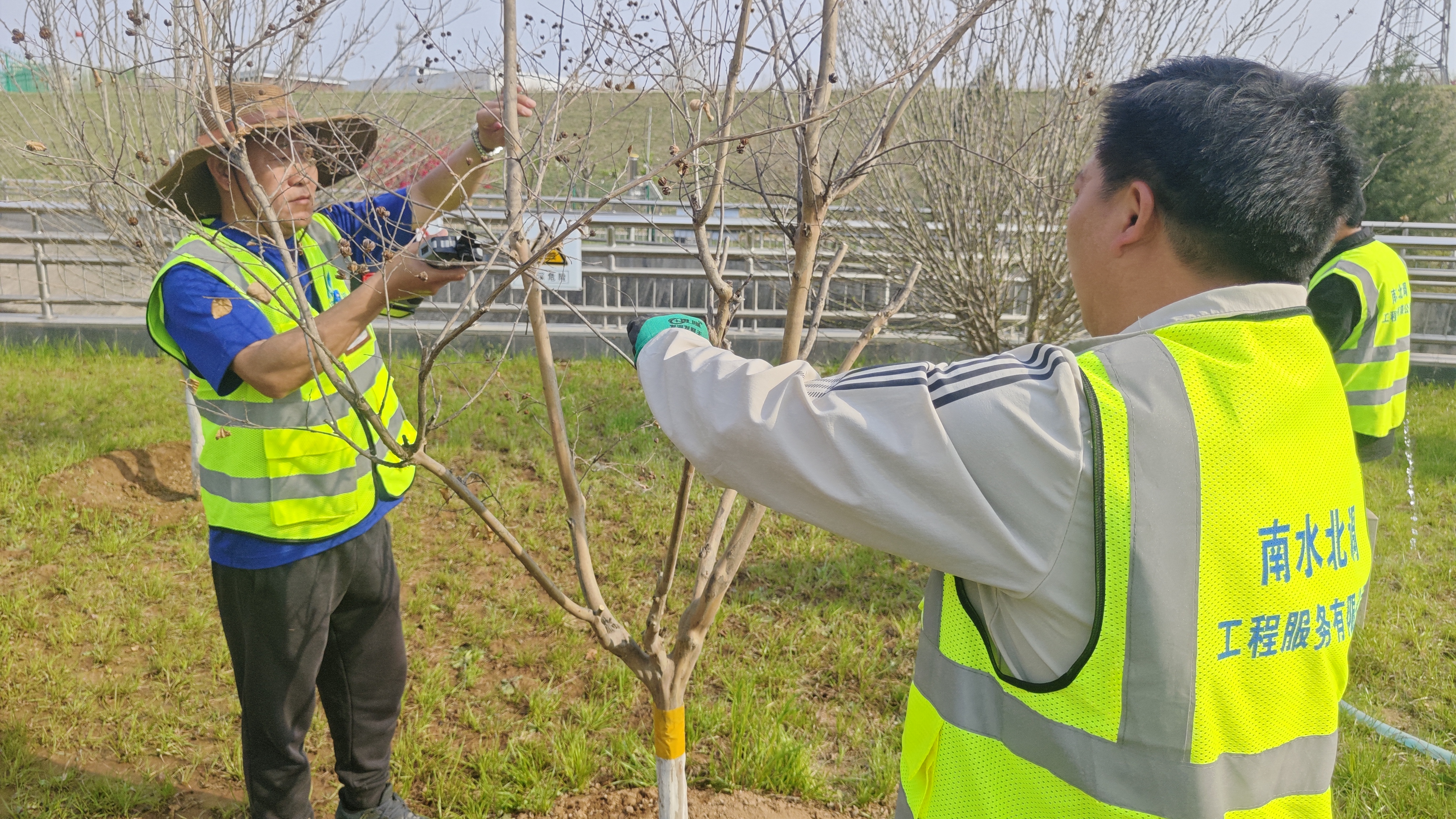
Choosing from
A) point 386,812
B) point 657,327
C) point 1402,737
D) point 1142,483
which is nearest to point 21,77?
point 386,812

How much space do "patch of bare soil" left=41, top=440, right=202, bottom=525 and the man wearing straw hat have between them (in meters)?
3.15

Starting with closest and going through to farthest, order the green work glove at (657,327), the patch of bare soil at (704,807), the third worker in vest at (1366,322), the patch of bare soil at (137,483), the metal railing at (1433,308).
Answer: the green work glove at (657,327)
the patch of bare soil at (704,807)
the third worker in vest at (1366,322)
the patch of bare soil at (137,483)
the metal railing at (1433,308)

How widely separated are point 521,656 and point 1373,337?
3505 millimetres

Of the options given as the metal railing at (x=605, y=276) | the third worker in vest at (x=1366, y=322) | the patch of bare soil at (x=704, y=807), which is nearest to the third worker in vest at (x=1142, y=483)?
the patch of bare soil at (x=704, y=807)

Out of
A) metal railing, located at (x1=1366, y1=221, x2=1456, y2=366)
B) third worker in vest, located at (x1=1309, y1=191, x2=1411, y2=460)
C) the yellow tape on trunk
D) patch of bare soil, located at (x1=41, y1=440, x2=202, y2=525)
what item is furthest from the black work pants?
metal railing, located at (x1=1366, y1=221, x2=1456, y2=366)

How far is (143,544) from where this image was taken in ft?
14.8

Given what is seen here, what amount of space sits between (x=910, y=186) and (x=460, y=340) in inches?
161

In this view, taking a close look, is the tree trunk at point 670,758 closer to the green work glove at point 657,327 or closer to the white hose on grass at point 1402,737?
the green work glove at point 657,327

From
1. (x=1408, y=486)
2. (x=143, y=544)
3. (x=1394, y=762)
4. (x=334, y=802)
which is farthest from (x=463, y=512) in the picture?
(x=1408, y=486)

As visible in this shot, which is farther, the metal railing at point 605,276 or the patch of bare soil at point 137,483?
the metal railing at point 605,276

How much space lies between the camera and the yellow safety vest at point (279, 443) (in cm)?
208

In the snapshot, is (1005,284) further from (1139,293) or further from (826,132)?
(1139,293)

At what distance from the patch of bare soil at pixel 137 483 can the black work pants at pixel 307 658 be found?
3064 millimetres

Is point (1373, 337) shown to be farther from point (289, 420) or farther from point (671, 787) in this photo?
point (289, 420)
